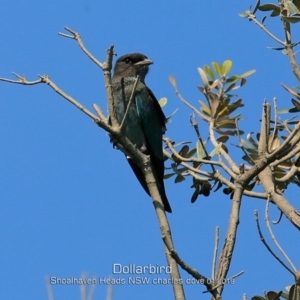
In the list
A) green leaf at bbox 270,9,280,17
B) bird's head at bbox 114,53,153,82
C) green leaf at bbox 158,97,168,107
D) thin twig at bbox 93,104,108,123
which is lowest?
thin twig at bbox 93,104,108,123

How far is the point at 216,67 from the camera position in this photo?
5.71 metres

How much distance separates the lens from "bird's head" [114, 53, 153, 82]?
7.75 metres

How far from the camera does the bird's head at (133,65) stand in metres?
7.75

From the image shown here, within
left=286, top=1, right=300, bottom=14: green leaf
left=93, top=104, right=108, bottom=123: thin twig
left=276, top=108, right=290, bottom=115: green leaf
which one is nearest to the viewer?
left=93, top=104, right=108, bottom=123: thin twig

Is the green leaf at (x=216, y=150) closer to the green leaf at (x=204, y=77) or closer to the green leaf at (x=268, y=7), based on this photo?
the green leaf at (x=204, y=77)

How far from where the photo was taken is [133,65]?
7.82 metres

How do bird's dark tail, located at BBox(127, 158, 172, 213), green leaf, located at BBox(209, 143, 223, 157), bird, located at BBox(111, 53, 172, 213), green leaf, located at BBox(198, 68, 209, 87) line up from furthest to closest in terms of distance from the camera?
1. bird, located at BBox(111, 53, 172, 213)
2. bird's dark tail, located at BBox(127, 158, 172, 213)
3. green leaf, located at BBox(198, 68, 209, 87)
4. green leaf, located at BBox(209, 143, 223, 157)

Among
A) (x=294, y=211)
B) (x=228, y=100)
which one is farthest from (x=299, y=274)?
(x=228, y=100)

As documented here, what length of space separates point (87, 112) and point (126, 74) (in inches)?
142

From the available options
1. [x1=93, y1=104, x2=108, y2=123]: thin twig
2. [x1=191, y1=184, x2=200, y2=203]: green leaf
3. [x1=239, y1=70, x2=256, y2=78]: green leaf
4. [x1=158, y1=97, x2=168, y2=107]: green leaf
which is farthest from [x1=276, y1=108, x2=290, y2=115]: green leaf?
[x1=93, y1=104, x2=108, y2=123]: thin twig

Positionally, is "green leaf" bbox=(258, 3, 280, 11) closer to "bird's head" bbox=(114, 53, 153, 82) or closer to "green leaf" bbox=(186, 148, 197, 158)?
"green leaf" bbox=(186, 148, 197, 158)

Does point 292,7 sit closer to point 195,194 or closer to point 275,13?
point 275,13

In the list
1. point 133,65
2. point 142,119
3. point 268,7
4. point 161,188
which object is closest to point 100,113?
point 268,7

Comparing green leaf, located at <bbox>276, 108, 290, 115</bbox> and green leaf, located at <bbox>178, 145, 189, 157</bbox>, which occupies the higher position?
green leaf, located at <bbox>178, 145, 189, 157</bbox>
